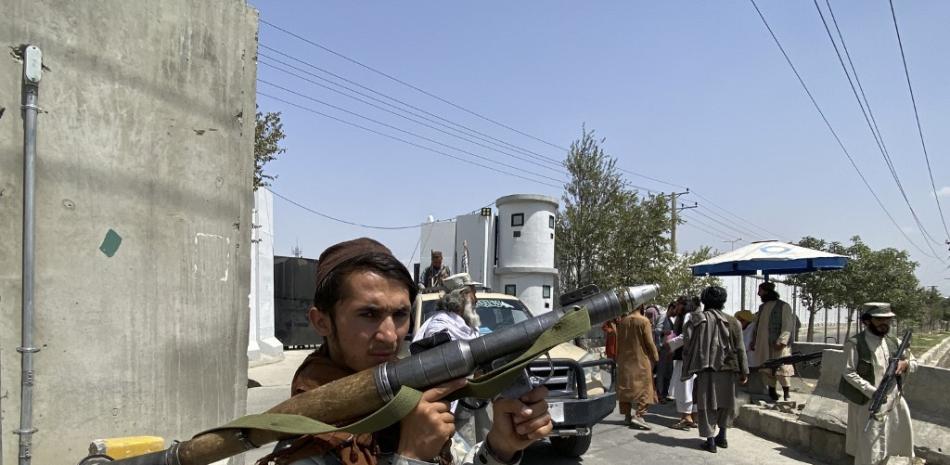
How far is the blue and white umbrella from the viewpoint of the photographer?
893cm

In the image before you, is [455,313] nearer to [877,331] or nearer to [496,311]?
[496,311]

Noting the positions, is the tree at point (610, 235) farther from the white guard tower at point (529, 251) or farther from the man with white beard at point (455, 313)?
the man with white beard at point (455, 313)

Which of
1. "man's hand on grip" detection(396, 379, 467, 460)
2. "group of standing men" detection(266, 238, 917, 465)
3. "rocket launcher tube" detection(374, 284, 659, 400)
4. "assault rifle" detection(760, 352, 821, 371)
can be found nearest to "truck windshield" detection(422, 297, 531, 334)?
"group of standing men" detection(266, 238, 917, 465)

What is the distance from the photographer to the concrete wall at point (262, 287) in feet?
40.3

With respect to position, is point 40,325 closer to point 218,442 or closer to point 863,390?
point 218,442

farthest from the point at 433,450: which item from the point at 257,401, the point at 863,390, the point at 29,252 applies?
the point at 257,401

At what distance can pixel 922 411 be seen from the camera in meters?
6.04

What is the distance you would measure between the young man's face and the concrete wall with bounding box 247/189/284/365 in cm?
1139

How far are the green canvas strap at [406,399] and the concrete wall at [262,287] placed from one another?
11607mm

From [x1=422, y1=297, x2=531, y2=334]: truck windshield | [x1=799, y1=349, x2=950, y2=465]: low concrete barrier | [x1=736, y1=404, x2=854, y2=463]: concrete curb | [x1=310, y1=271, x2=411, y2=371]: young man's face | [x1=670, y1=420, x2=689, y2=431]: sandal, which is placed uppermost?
[x1=310, y1=271, x2=411, y2=371]: young man's face

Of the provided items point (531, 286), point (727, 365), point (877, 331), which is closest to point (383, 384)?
point (877, 331)

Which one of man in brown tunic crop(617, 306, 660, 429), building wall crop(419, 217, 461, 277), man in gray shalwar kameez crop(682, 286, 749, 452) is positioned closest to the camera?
man in gray shalwar kameez crop(682, 286, 749, 452)

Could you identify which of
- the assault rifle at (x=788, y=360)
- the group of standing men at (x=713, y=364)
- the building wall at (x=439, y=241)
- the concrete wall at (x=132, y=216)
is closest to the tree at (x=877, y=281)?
the building wall at (x=439, y=241)

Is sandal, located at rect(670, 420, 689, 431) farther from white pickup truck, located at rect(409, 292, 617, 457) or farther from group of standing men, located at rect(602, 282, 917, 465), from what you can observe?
white pickup truck, located at rect(409, 292, 617, 457)
